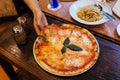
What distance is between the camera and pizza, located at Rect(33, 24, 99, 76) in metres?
0.76

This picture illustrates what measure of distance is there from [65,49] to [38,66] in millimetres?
146

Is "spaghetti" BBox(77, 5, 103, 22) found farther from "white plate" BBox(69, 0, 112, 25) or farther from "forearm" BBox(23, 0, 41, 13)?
"forearm" BBox(23, 0, 41, 13)

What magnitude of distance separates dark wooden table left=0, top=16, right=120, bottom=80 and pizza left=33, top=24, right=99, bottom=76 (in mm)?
27

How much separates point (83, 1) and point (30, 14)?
1.11 feet

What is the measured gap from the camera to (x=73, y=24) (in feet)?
3.24

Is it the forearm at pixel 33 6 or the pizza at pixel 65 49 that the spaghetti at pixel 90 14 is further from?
the forearm at pixel 33 6

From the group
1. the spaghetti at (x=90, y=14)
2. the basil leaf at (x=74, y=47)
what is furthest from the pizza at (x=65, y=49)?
the spaghetti at (x=90, y=14)

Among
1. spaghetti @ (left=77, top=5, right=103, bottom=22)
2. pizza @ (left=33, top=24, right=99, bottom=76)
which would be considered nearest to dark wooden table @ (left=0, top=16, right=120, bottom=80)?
pizza @ (left=33, top=24, right=99, bottom=76)

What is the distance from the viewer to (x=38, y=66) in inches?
31.0

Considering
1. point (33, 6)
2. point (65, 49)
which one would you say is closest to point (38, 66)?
point (65, 49)

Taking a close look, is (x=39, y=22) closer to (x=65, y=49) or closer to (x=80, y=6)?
(x=65, y=49)

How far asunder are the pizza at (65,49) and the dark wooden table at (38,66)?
0.03 metres

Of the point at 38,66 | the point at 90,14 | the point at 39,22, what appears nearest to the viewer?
the point at 38,66

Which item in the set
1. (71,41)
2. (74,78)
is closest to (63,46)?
(71,41)
